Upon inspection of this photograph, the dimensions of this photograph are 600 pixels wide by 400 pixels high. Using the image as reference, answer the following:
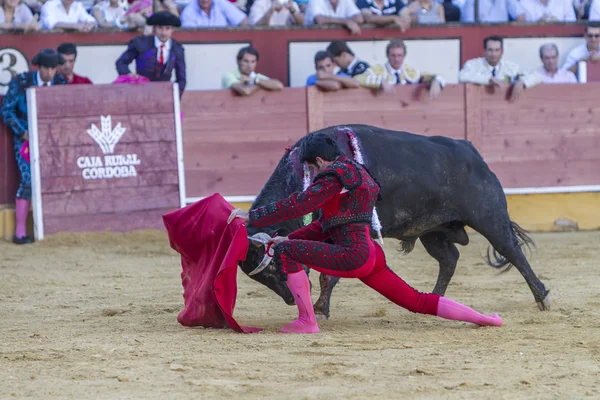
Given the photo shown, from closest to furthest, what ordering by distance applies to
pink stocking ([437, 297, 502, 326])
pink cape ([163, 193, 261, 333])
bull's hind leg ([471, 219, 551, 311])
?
pink stocking ([437, 297, 502, 326]) < pink cape ([163, 193, 261, 333]) < bull's hind leg ([471, 219, 551, 311])

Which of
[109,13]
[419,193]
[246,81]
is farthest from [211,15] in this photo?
[419,193]

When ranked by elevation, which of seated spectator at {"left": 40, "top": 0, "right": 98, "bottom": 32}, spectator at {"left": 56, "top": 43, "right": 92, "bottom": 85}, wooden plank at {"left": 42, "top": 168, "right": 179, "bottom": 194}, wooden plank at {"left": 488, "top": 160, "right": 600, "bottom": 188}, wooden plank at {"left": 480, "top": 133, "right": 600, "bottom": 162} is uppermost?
seated spectator at {"left": 40, "top": 0, "right": 98, "bottom": 32}

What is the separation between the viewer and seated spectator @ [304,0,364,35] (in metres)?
9.97

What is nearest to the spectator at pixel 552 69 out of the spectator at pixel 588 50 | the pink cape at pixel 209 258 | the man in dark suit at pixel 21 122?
the spectator at pixel 588 50

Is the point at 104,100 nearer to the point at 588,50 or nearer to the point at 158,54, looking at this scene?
the point at 158,54

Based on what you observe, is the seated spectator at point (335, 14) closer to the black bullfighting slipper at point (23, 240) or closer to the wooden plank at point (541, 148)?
the wooden plank at point (541, 148)

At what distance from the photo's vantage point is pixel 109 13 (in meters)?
9.75

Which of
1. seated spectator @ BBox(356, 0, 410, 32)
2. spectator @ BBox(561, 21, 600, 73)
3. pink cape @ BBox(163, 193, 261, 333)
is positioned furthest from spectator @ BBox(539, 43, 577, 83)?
pink cape @ BBox(163, 193, 261, 333)

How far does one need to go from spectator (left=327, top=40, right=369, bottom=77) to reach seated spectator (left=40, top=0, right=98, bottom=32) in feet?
7.26

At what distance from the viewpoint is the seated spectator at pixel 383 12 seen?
10.1 meters

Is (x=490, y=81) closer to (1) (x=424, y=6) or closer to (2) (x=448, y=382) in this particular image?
(1) (x=424, y=6)

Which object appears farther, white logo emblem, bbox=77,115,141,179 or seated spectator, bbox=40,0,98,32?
seated spectator, bbox=40,0,98,32

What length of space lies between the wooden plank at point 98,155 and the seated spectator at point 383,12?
2.37m

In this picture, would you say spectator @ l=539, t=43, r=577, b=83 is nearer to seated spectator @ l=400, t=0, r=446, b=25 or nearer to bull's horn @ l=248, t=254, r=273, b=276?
seated spectator @ l=400, t=0, r=446, b=25
